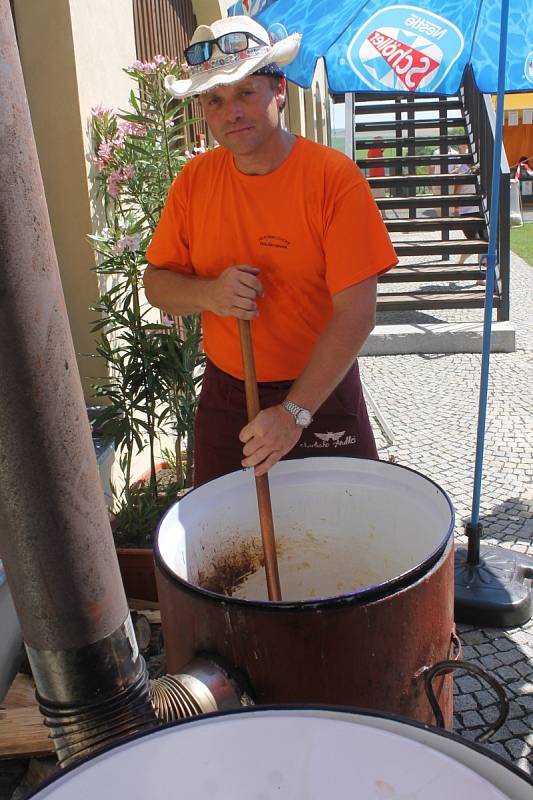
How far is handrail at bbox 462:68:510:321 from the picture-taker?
25.6 feet

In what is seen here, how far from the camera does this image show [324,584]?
212cm

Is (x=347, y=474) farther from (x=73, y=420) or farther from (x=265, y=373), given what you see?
(x=73, y=420)

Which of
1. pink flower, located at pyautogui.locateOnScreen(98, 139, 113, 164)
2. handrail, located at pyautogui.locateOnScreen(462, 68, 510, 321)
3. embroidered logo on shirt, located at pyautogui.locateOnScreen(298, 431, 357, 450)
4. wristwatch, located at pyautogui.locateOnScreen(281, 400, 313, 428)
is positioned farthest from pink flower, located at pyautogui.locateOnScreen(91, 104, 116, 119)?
handrail, located at pyautogui.locateOnScreen(462, 68, 510, 321)

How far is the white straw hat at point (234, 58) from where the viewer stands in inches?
77.9

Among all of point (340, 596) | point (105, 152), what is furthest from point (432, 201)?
point (340, 596)

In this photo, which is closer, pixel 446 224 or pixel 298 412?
pixel 298 412

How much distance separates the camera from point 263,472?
1739 millimetres

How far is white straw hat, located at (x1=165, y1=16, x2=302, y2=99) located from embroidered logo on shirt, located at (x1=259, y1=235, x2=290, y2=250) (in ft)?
1.40

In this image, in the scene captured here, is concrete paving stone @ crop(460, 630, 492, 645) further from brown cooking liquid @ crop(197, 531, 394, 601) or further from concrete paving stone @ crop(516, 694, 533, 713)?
brown cooking liquid @ crop(197, 531, 394, 601)

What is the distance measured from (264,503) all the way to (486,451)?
376 centimetres

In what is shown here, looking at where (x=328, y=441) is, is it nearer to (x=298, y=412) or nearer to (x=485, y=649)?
(x=298, y=412)

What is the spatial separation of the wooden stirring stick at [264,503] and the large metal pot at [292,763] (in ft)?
2.62

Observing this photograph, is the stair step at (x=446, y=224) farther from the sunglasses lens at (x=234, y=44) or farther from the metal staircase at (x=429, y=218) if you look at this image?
the sunglasses lens at (x=234, y=44)

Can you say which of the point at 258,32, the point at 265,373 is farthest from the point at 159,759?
the point at 258,32
